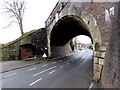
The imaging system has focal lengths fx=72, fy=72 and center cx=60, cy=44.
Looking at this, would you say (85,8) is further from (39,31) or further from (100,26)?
(39,31)

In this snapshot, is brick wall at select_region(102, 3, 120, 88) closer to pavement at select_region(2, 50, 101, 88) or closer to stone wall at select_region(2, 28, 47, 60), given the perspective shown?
pavement at select_region(2, 50, 101, 88)

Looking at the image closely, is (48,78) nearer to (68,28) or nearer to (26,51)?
(68,28)

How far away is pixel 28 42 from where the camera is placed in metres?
15.8

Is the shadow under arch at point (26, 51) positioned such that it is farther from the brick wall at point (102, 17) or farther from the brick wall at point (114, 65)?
the brick wall at point (114, 65)

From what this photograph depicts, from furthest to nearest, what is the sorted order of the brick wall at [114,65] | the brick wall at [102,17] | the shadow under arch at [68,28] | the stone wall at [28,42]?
1. the stone wall at [28,42]
2. the shadow under arch at [68,28]
3. the brick wall at [102,17]
4. the brick wall at [114,65]

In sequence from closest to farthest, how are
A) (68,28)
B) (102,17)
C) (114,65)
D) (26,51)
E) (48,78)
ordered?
(114,65) → (102,17) → (48,78) → (68,28) → (26,51)

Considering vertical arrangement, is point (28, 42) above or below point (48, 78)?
above

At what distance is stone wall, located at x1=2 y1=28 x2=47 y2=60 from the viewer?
595 inches

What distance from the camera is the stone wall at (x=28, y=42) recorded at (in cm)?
1512

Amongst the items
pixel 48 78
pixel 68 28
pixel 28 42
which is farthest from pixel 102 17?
pixel 28 42

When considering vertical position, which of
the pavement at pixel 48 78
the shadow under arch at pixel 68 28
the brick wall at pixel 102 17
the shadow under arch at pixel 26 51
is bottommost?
the pavement at pixel 48 78

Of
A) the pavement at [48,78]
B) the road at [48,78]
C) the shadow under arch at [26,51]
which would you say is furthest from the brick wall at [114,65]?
the shadow under arch at [26,51]

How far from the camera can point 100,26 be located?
4.75m

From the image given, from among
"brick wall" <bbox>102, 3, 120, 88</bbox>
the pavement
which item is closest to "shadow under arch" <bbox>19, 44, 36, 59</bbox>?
the pavement
